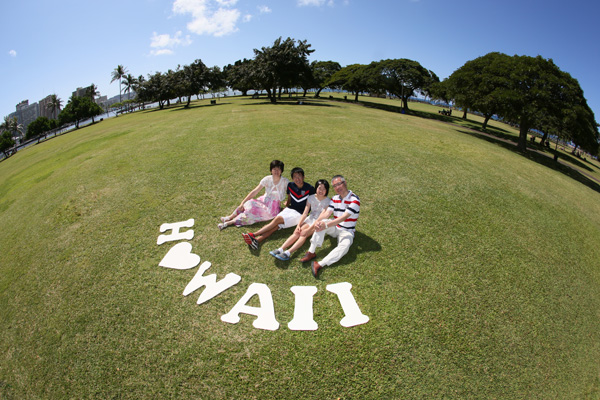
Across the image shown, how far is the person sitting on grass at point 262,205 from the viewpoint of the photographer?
6777 mm

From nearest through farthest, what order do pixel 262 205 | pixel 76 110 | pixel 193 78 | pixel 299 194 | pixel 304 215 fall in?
pixel 304 215
pixel 299 194
pixel 262 205
pixel 193 78
pixel 76 110

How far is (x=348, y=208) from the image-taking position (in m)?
5.56

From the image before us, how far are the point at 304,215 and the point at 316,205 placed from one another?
1.21 feet

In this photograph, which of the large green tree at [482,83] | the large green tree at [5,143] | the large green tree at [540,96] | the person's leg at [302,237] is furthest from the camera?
the large green tree at [5,143]

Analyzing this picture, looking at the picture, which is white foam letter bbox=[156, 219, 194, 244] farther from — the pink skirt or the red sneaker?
the red sneaker

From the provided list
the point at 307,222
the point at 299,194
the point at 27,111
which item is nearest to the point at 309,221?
the point at 307,222

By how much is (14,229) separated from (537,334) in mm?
13948

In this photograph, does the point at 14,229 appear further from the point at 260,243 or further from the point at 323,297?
the point at 323,297

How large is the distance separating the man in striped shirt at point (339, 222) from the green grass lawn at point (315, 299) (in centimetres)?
29

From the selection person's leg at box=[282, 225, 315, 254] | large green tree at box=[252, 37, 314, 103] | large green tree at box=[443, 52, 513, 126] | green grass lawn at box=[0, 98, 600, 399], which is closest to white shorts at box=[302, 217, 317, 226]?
person's leg at box=[282, 225, 315, 254]

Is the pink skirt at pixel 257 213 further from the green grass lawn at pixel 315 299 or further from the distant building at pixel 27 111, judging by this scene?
the distant building at pixel 27 111

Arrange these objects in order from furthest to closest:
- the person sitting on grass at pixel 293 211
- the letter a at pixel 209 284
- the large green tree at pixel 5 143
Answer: the large green tree at pixel 5 143, the person sitting on grass at pixel 293 211, the letter a at pixel 209 284

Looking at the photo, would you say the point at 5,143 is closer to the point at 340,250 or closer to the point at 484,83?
the point at 340,250

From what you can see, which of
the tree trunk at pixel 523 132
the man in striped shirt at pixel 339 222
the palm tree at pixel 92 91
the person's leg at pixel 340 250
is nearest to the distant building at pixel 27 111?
the palm tree at pixel 92 91
